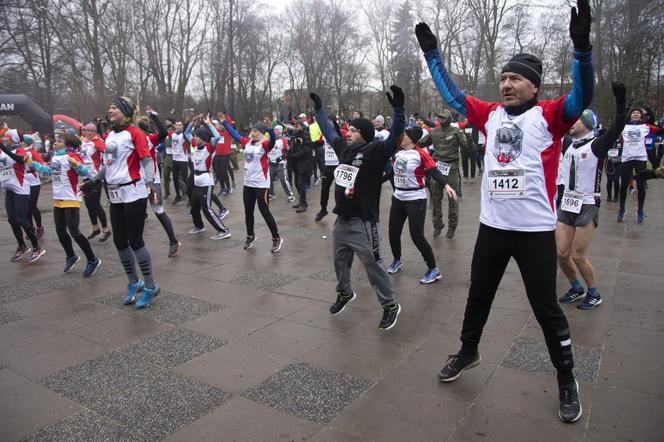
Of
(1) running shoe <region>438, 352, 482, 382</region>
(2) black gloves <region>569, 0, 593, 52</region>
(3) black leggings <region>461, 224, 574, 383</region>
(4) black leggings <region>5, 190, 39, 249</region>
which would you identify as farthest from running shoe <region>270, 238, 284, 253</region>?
(2) black gloves <region>569, 0, 593, 52</region>

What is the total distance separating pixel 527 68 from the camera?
10.0 feet

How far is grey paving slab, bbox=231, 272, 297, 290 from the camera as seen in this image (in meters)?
6.18

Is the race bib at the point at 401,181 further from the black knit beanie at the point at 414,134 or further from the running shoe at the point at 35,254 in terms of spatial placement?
the running shoe at the point at 35,254

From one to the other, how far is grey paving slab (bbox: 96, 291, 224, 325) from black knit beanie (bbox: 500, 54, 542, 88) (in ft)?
12.5

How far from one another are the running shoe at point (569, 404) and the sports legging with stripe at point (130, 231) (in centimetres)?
435

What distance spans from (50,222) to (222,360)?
9.45 metres

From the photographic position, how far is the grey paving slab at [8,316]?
5210 millimetres

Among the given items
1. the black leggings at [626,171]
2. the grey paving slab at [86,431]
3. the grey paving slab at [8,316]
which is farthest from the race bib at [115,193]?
the black leggings at [626,171]

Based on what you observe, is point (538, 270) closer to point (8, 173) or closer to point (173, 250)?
point (173, 250)

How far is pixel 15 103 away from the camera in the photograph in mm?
23953

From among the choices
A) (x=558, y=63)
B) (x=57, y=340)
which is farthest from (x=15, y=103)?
(x=558, y=63)

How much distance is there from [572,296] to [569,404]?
241 cm

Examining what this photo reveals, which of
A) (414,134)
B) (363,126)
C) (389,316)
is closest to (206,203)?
(414,134)

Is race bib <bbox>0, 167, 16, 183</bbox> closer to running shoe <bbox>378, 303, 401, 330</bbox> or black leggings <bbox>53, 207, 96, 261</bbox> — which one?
black leggings <bbox>53, 207, 96, 261</bbox>
